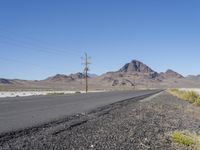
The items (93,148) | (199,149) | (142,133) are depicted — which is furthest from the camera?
(142,133)

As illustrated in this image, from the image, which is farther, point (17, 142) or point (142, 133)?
point (142, 133)

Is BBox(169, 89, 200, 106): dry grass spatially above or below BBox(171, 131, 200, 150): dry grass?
above

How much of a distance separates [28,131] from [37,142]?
260 centimetres

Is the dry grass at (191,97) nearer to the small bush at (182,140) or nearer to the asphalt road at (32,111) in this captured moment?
the asphalt road at (32,111)

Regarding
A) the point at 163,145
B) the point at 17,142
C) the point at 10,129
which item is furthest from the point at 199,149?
the point at 10,129

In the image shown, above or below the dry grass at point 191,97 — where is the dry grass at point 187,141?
below

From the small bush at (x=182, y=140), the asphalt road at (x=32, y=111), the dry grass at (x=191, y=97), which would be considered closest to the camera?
the small bush at (x=182, y=140)

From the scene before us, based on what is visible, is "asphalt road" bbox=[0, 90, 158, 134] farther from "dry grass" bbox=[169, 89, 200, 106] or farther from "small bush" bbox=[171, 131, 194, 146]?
"dry grass" bbox=[169, 89, 200, 106]

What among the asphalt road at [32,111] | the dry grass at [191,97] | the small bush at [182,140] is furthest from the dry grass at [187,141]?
the dry grass at [191,97]

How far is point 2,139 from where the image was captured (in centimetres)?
1007

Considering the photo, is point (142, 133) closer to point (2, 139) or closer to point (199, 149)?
point (199, 149)

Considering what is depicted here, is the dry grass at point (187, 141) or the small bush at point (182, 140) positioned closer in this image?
the dry grass at point (187, 141)

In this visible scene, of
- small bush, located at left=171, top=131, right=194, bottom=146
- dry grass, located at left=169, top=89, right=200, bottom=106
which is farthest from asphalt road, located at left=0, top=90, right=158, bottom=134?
dry grass, located at left=169, top=89, right=200, bottom=106

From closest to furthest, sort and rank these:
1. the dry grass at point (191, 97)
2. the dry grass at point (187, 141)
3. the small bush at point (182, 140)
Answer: the dry grass at point (187, 141)
the small bush at point (182, 140)
the dry grass at point (191, 97)
